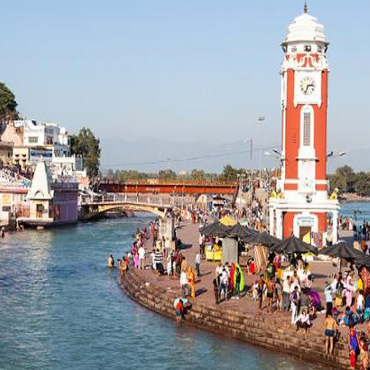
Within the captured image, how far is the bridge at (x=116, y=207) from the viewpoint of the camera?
108875 mm

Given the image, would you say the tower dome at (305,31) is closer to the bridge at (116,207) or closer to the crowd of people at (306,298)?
the crowd of people at (306,298)

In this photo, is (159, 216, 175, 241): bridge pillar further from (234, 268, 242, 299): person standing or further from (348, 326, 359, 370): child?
(348, 326, 359, 370): child

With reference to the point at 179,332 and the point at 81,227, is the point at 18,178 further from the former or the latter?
the point at 179,332

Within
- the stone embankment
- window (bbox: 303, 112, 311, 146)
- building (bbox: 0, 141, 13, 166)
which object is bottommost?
the stone embankment

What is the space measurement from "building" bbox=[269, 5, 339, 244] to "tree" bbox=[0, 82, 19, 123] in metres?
114

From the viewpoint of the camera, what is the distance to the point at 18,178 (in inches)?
4035

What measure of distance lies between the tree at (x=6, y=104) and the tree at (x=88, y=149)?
52.2 ft

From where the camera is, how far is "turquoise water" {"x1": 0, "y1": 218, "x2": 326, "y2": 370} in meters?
27.8

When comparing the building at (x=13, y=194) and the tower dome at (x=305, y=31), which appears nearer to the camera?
the tower dome at (x=305, y=31)

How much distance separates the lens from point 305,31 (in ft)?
149

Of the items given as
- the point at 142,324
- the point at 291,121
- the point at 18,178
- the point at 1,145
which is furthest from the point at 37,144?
the point at 142,324

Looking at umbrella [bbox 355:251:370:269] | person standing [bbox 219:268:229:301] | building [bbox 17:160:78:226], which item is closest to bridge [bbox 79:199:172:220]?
building [bbox 17:160:78:226]

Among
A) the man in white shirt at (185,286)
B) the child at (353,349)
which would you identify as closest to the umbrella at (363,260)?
the child at (353,349)

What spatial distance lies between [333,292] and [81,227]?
226 ft
